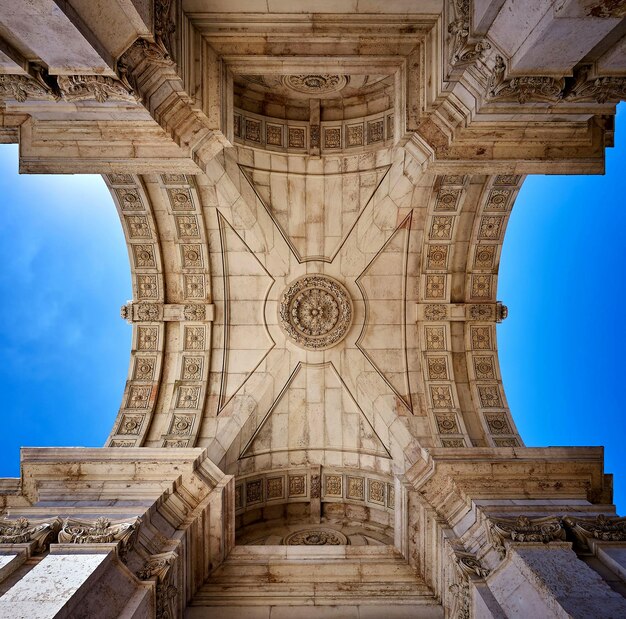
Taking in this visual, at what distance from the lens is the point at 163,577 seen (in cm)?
802

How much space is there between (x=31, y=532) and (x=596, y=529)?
9.03 meters

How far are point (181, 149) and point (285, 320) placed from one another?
6.74 m

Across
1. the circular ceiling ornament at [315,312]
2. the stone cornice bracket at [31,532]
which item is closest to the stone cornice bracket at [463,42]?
the circular ceiling ornament at [315,312]

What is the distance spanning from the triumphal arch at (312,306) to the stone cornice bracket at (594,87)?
4cm

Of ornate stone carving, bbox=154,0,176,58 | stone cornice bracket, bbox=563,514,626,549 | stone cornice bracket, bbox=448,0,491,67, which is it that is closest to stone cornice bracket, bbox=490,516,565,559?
stone cornice bracket, bbox=563,514,626,549

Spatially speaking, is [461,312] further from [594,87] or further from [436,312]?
[594,87]

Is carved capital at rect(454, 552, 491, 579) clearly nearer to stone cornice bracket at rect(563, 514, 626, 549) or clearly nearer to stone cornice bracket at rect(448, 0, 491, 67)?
stone cornice bracket at rect(563, 514, 626, 549)

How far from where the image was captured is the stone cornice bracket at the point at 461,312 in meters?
14.1

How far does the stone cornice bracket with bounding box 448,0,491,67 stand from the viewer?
7.05 meters

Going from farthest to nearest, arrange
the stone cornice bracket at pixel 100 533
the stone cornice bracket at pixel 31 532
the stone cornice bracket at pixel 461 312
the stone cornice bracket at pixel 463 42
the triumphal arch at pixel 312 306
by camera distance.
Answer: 1. the stone cornice bracket at pixel 461 312
2. the stone cornice bracket at pixel 100 533
3. the stone cornice bracket at pixel 31 532
4. the stone cornice bracket at pixel 463 42
5. the triumphal arch at pixel 312 306

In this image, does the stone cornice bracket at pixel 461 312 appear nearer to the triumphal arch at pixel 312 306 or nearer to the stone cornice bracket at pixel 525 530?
the triumphal arch at pixel 312 306

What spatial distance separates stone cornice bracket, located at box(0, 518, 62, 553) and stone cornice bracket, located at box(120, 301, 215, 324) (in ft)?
21.9

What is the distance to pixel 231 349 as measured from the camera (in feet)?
47.3

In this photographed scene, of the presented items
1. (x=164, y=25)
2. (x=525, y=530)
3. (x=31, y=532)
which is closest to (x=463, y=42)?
(x=164, y=25)
